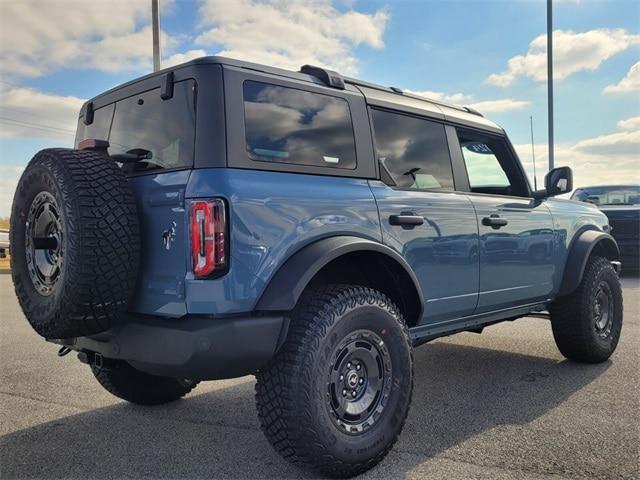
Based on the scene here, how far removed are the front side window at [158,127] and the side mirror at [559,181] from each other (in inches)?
124

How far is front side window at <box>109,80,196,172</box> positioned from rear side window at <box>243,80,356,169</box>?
281mm

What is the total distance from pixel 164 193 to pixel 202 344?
0.73 meters

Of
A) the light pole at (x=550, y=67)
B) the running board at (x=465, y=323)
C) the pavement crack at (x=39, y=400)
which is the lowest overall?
the pavement crack at (x=39, y=400)

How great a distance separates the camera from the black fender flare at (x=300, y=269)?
8.53 ft

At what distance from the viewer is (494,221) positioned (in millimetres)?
3979

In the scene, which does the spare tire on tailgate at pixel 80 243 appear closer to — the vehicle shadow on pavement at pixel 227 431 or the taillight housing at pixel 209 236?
the taillight housing at pixel 209 236

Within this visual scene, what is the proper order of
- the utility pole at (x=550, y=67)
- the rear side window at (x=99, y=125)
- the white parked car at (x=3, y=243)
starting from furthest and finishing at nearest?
the utility pole at (x=550, y=67) → the white parked car at (x=3, y=243) → the rear side window at (x=99, y=125)

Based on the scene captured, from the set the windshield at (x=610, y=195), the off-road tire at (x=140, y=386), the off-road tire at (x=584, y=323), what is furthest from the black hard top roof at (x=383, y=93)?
the windshield at (x=610, y=195)

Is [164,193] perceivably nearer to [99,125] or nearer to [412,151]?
[99,125]

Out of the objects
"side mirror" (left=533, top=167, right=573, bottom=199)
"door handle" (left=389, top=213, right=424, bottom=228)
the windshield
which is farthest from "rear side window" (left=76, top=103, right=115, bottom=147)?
the windshield

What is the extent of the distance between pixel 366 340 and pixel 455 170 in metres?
1.60

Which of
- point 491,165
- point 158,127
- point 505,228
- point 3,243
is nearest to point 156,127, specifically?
point 158,127

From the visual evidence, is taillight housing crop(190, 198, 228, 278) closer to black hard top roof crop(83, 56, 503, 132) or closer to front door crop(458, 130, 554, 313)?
black hard top roof crop(83, 56, 503, 132)

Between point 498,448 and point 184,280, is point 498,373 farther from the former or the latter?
point 184,280
